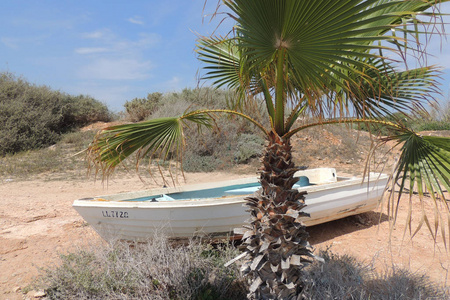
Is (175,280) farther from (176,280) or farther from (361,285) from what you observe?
(361,285)

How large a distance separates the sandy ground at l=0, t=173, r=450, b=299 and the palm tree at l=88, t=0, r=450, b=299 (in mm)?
1675

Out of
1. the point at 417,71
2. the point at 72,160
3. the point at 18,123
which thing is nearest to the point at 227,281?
the point at 417,71

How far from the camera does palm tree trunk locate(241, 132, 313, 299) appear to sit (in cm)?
258

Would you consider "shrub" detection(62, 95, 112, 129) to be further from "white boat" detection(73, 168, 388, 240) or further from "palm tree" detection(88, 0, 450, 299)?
"palm tree" detection(88, 0, 450, 299)

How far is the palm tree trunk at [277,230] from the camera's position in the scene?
8.45ft

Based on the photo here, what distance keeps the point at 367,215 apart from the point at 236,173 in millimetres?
6332

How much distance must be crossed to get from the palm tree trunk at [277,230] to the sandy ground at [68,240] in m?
1.68

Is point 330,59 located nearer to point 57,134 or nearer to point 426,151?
point 426,151

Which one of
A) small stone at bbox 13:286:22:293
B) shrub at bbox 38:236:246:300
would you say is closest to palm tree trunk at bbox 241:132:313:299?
shrub at bbox 38:236:246:300

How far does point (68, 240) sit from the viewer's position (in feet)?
17.4

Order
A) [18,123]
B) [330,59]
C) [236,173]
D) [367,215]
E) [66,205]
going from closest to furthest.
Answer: [330,59]
[367,215]
[66,205]
[236,173]
[18,123]

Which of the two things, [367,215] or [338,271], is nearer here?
[338,271]

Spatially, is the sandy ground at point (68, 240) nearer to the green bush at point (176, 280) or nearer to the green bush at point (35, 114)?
the green bush at point (176, 280)

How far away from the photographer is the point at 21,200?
814 cm
